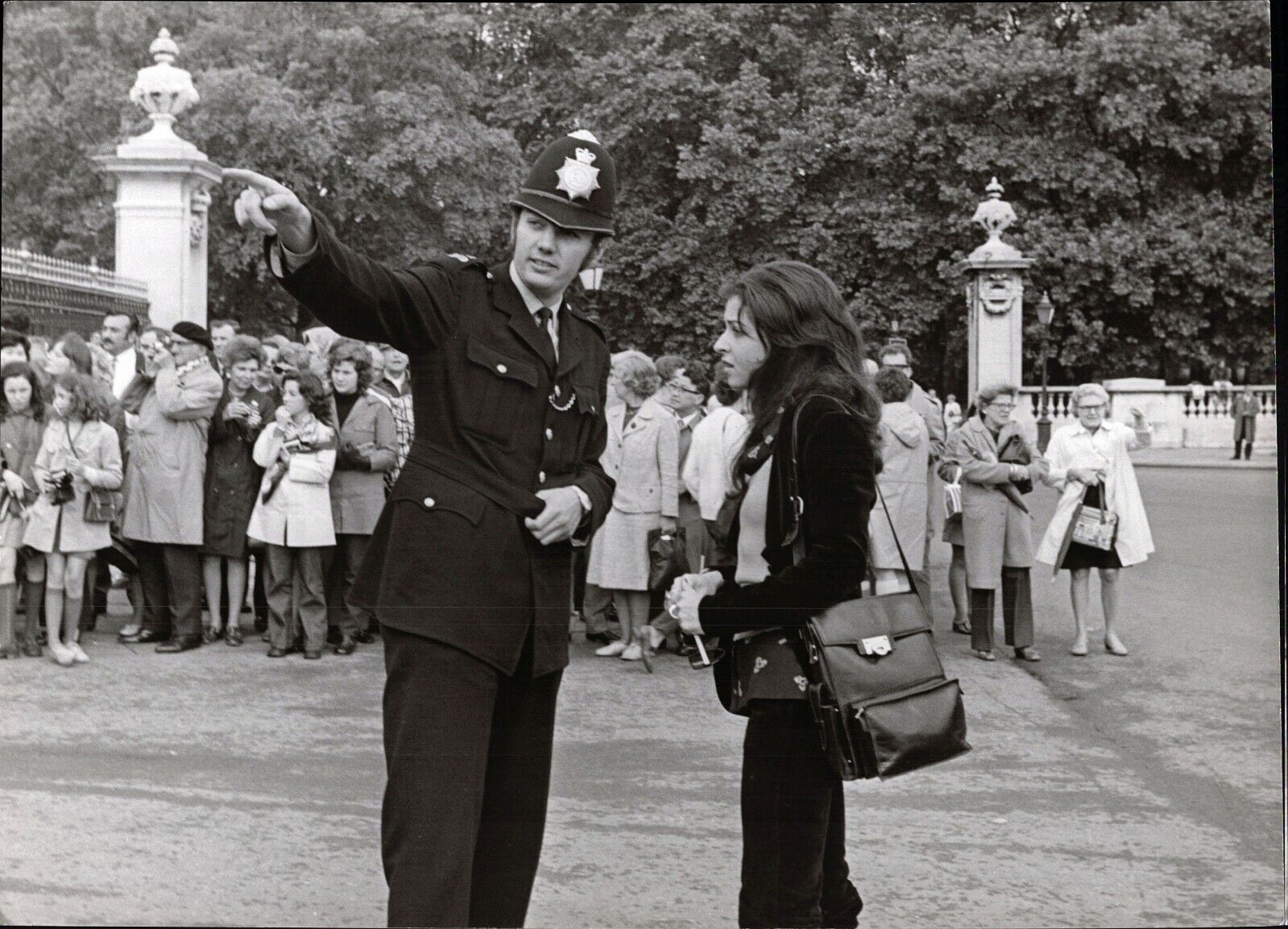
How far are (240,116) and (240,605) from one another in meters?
2.04

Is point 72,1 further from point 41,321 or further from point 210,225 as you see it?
point 41,321

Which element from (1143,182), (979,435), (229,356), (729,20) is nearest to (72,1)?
(729,20)

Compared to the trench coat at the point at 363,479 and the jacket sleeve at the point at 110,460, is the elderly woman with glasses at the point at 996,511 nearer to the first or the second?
the trench coat at the point at 363,479

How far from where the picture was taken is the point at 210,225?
4176mm

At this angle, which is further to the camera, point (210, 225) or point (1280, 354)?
point (210, 225)

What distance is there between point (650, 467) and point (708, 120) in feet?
10.00

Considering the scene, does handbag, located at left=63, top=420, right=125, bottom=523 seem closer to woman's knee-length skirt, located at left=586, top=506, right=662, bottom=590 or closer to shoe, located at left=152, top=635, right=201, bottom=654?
shoe, located at left=152, top=635, right=201, bottom=654

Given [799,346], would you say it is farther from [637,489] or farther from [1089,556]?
[1089,556]

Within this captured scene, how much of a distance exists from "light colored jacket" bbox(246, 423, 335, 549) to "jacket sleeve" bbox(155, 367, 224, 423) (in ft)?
1.09

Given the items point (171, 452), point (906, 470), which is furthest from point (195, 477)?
point (906, 470)

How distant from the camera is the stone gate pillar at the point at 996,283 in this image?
4363 millimetres

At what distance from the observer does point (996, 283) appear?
4430 mm

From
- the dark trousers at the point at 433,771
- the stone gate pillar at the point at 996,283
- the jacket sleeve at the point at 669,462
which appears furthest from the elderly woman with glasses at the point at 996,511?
the dark trousers at the point at 433,771

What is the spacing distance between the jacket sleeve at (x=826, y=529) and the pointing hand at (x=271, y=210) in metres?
0.95
